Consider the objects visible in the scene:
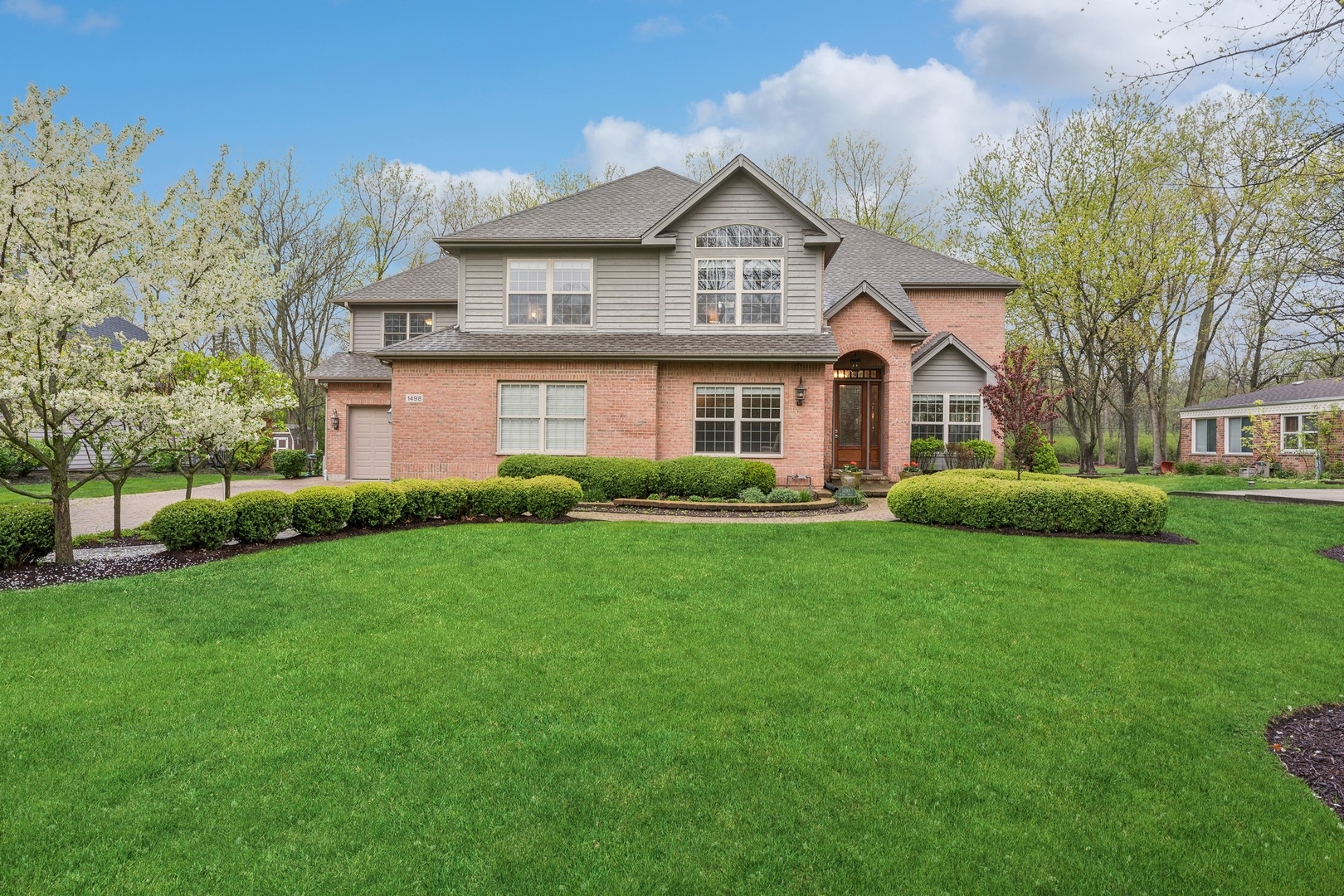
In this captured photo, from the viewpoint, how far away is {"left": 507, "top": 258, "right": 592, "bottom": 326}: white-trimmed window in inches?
632

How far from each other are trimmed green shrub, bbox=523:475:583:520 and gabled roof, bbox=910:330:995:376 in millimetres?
11071

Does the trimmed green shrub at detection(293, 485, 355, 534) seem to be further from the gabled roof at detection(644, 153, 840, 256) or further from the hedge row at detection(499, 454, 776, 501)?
the gabled roof at detection(644, 153, 840, 256)

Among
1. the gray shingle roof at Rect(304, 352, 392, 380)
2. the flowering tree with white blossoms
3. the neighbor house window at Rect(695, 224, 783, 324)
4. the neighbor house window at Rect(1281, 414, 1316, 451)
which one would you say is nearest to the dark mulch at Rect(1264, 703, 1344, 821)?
the flowering tree with white blossoms

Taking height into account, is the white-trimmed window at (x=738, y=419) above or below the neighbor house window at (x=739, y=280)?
below

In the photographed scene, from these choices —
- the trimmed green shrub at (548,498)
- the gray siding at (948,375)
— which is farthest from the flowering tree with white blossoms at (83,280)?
the gray siding at (948,375)

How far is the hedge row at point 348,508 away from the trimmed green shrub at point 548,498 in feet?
0.05

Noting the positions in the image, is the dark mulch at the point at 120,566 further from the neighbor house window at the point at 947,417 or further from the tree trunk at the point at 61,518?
the neighbor house window at the point at 947,417

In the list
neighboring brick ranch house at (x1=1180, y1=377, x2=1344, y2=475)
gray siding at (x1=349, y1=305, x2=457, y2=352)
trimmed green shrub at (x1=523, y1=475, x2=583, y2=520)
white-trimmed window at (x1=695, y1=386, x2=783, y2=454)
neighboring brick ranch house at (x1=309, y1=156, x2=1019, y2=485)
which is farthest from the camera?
neighboring brick ranch house at (x1=1180, y1=377, x2=1344, y2=475)

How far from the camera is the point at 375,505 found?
10305 mm

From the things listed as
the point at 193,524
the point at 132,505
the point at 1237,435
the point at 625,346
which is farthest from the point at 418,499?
the point at 1237,435

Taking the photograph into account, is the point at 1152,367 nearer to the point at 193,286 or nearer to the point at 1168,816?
the point at 1168,816

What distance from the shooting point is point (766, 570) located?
7.76 metres

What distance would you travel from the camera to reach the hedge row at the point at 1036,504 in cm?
1005

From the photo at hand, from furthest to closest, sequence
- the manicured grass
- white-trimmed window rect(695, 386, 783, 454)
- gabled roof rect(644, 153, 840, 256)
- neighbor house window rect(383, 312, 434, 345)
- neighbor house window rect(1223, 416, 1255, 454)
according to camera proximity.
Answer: neighbor house window rect(1223, 416, 1255, 454) → neighbor house window rect(383, 312, 434, 345) → the manicured grass → white-trimmed window rect(695, 386, 783, 454) → gabled roof rect(644, 153, 840, 256)
